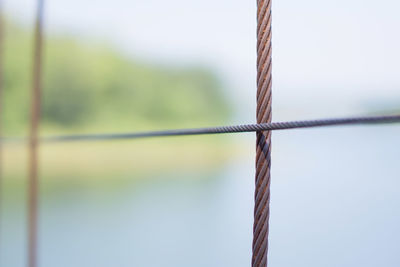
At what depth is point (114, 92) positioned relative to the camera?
30.8ft

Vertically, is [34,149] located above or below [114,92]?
above

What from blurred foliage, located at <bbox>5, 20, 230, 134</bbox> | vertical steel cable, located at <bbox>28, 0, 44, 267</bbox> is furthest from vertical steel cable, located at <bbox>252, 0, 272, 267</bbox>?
blurred foliage, located at <bbox>5, 20, 230, 134</bbox>

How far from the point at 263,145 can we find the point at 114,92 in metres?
9.20

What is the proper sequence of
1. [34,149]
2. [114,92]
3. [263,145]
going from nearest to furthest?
[263,145] < [34,149] < [114,92]

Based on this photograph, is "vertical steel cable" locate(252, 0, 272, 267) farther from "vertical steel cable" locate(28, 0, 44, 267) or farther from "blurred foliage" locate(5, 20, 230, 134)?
"blurred foliage" locate(5, 20, 230, 134)

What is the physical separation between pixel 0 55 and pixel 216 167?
8.12m

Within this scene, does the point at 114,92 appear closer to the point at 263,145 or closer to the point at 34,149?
the point at 34,149

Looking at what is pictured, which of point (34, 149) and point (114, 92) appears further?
point (114, 92)

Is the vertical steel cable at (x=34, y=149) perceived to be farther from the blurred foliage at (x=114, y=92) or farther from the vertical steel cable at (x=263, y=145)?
the blurred foliage at (x=114, y=92)

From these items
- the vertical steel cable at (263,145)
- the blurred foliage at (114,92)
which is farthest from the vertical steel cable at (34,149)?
the blurred foliage at (114,92)

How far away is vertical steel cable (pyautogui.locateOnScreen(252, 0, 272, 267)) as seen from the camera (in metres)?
0.36

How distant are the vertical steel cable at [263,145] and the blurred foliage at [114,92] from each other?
823 cm

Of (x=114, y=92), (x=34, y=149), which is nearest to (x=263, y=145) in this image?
(x=34, y=149)

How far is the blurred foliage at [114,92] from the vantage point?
864 cm
